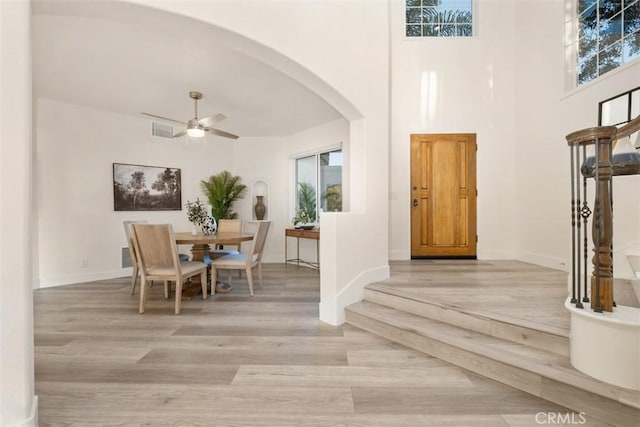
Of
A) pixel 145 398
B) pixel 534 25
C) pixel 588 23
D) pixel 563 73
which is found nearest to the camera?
pixel 145 398

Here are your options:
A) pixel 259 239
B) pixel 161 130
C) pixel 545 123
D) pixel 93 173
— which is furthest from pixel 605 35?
pixel 93 173

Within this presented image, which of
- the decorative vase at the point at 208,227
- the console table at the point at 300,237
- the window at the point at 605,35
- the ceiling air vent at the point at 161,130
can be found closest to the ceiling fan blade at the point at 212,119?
the decorative vase at the point at 208,227

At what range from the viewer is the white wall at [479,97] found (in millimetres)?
4426

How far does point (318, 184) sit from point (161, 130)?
3212 mm

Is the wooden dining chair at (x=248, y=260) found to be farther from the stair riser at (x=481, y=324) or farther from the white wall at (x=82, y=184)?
the white wall at (x=82, y=184)

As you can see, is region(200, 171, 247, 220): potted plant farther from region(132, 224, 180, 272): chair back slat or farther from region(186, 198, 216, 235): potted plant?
region(132, 224, 180, 272): chair back slat

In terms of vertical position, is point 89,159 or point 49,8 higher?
point 49,8

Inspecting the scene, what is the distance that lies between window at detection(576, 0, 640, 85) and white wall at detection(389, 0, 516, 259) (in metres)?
0.97

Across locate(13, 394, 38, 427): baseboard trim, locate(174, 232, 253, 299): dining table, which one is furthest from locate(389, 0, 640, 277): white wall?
locate(13, 394, 38, 427): baseboard trim

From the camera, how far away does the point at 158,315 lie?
3070 millimetres

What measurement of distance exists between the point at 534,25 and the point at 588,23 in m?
0.76

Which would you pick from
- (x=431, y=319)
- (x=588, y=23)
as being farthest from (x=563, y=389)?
(x=588, y=23)

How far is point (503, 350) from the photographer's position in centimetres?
190

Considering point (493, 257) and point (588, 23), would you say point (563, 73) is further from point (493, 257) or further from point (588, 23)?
point (493, 257)
